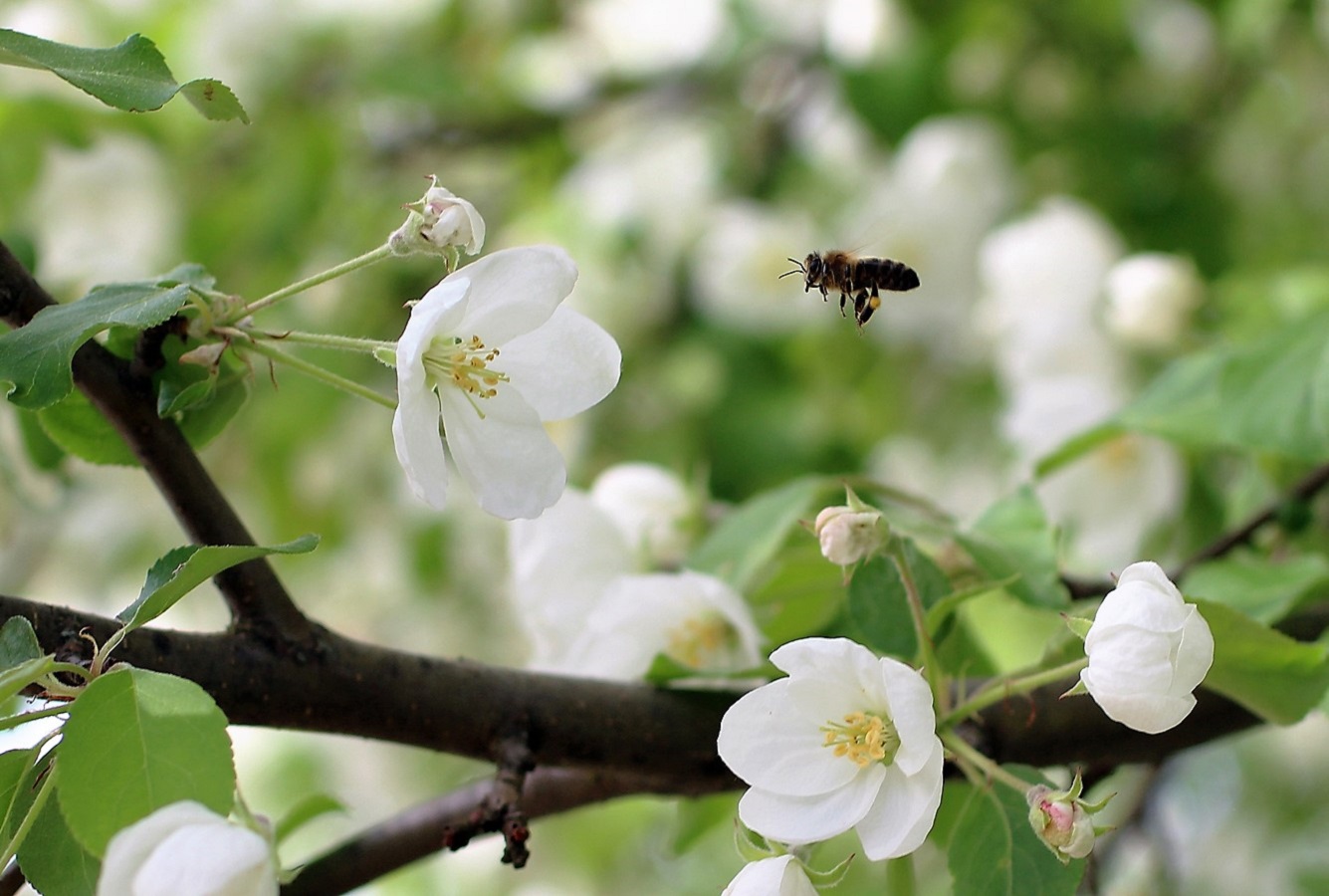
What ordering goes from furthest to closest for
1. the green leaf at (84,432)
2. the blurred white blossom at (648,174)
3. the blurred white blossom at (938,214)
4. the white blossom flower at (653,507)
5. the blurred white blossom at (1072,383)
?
the blurred white blossom at (648,174) < the blurred white blossom at (938,214) < the blurred white blossom at (1072,383) < the white blossom flower at (653,507) < the green leaf at (84,432)

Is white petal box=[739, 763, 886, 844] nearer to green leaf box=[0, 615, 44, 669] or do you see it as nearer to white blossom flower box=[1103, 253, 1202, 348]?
green leaf box=[0, 615, 44, 669]

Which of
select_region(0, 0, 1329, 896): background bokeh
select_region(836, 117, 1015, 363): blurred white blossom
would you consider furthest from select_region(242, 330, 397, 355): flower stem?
select_region(836, 117, 1015, 363): blurred white blossom

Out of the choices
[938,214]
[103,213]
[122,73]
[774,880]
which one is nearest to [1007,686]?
[774,880]

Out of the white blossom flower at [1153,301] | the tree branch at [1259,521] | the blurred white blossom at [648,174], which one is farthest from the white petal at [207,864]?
the blurred white blossom at [648,174]

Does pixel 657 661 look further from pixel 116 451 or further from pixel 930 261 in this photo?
pixel 930 261

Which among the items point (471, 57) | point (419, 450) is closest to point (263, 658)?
point (419, 450)

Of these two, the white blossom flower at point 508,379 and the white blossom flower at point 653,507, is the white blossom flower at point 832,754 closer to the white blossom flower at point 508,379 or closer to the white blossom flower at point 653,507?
the white blossom flower at point 508,379

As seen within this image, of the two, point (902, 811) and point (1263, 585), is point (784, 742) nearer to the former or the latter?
point (902, 811)
